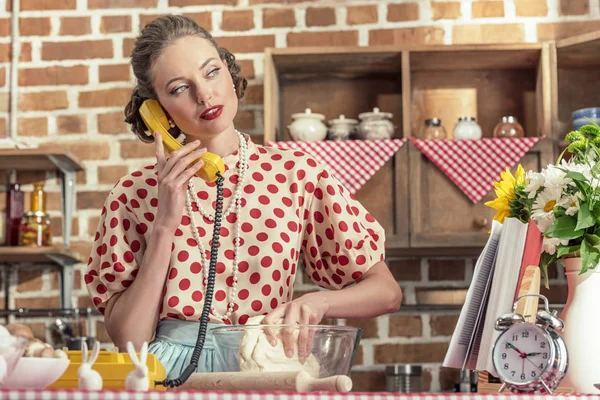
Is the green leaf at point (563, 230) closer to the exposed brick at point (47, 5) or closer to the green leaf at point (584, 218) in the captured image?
the green leaf at point (584, 218)

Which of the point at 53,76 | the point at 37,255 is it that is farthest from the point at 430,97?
the point at 37,255

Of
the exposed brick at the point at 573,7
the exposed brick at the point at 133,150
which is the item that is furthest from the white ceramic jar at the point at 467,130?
the exposed brick at the point at 133,150

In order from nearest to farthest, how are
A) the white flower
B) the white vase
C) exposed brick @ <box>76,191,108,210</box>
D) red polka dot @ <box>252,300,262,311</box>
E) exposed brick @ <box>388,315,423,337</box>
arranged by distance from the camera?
the white vase → the white flower → red polka dot @ <box>252,300,262,311</box> → exposed brick @ <box>388,315,423,337</box> → exposed brick @ <box>76,191,108,210</box>

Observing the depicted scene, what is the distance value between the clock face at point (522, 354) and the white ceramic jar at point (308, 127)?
1.88 metres

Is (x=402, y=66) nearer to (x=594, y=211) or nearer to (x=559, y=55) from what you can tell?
(x=559, y=55)

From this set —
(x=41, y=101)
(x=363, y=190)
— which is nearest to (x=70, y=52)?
(x=41, y=101)

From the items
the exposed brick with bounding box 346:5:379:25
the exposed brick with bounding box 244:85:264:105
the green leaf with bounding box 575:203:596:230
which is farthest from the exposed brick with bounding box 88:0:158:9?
the green leaf with bounding box 575:203:596:230

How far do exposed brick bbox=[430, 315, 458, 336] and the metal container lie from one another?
16 cm

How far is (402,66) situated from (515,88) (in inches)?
17.8

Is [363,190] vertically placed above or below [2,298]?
above

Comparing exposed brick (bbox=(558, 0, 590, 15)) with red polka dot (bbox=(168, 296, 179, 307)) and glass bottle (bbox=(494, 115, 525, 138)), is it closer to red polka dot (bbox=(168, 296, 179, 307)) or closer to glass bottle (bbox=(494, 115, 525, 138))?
glass bottle (bbox=(494, 115, 525, 138))

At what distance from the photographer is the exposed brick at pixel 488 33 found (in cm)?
333

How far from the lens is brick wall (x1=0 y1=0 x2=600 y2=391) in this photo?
10.8ft

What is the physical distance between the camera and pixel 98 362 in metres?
1.10
